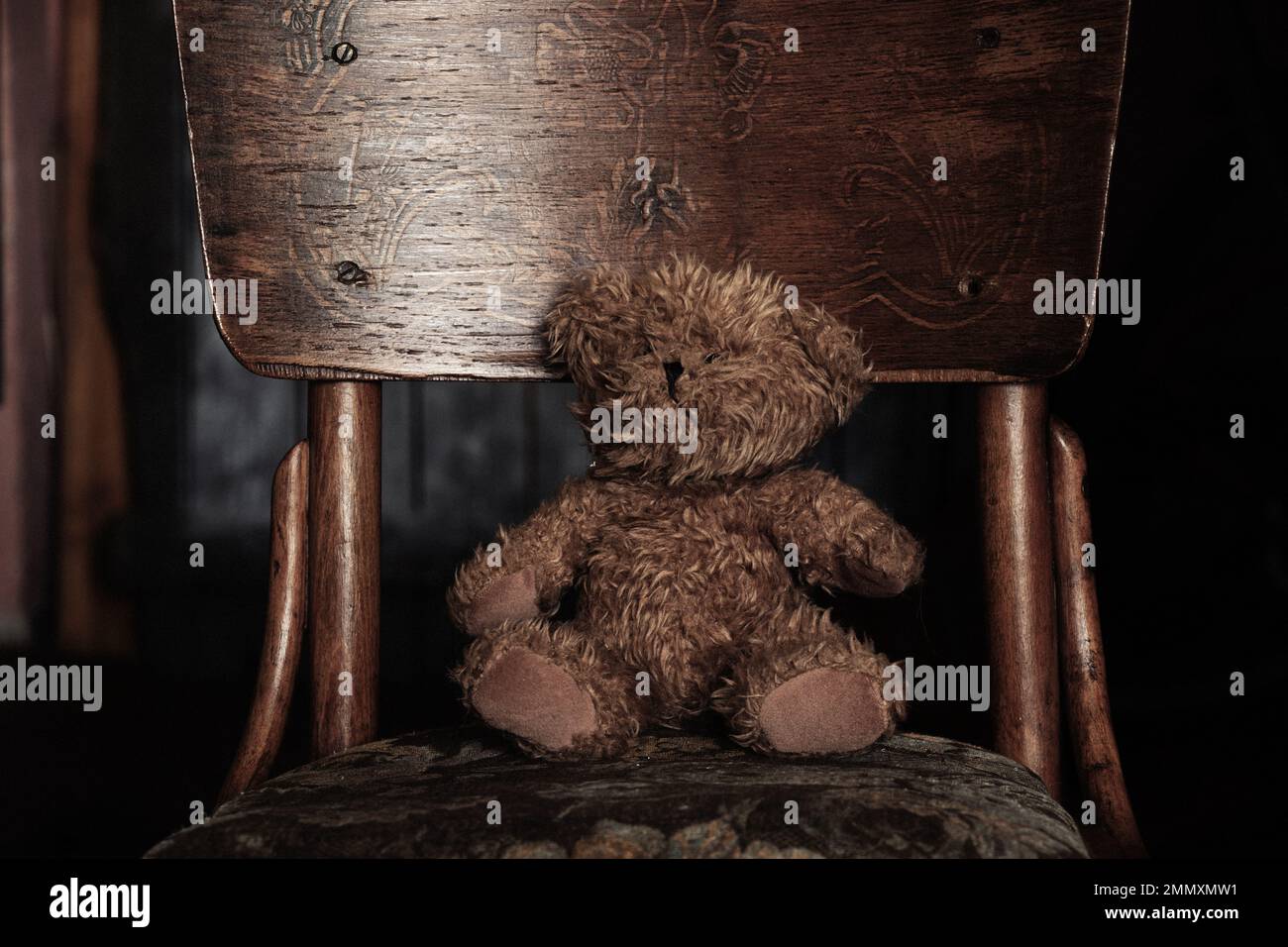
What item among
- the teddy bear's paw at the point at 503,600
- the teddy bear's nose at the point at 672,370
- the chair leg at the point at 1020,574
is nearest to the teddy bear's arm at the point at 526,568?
the teddy bear's paw at the point at 503,600

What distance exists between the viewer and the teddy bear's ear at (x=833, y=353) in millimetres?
855

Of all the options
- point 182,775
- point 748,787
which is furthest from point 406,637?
point 748,787

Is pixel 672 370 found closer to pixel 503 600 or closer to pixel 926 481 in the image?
pixel 503 600

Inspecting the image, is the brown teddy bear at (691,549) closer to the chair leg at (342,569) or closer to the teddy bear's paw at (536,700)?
the teddy bear's paw at (536,700)

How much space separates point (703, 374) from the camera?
81cm

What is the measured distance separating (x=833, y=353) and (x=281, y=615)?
493 mm

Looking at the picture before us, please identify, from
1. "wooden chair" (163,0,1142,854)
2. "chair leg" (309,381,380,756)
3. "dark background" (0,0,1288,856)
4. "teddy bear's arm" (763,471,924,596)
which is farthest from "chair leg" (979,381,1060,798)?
"chair leg" (309,381,380,756)

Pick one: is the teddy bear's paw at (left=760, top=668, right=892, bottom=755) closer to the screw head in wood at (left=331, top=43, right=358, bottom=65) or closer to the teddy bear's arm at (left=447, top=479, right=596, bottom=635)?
the teddy bear's arm at (left=447, top=479, right=596, bottom=635)

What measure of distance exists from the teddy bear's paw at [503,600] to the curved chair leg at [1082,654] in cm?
46

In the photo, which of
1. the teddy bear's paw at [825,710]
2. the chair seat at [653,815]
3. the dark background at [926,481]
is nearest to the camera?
the chair seat at [653,815]

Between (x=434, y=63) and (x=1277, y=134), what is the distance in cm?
119

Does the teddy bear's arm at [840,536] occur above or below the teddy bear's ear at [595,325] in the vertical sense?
below

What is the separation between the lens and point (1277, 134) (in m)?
1.59
